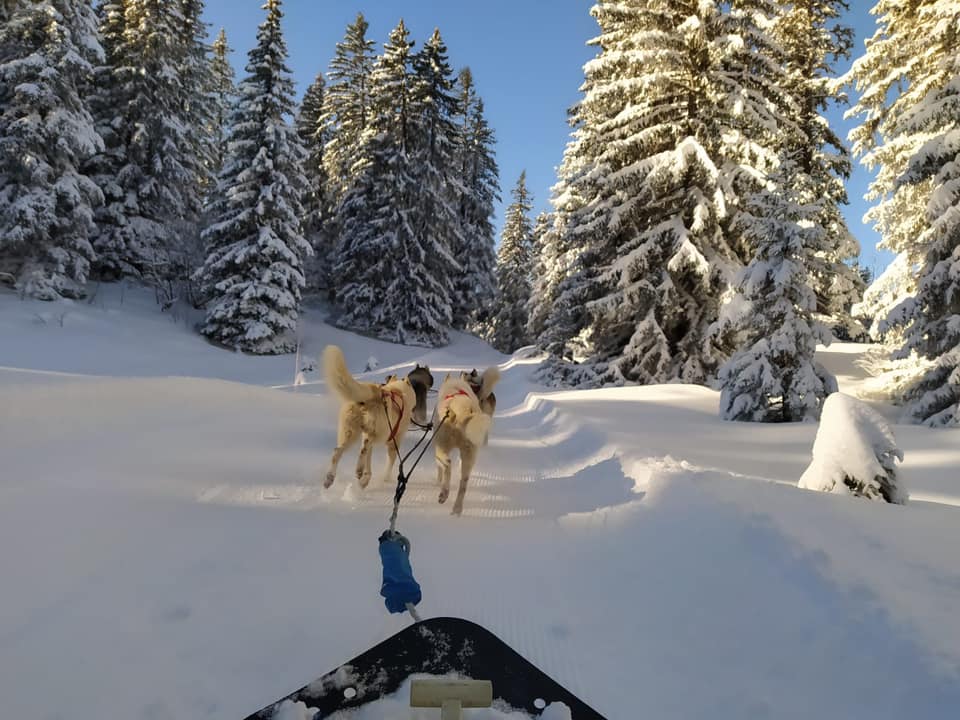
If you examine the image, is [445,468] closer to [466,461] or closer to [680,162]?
[466,461]

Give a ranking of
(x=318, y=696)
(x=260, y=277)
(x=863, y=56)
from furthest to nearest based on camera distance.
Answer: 1. (x=260, y=277)
2. (x=863, y=56)
3. (x=318, y=696)

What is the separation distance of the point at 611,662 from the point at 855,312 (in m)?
15.3

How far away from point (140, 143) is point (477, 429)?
23.9 meters

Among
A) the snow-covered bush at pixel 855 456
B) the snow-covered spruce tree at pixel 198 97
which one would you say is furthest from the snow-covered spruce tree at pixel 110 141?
the snow-covered bush at pixel 855 456

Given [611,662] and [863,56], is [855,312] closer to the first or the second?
[863,56]

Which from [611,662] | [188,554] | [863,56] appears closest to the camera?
[611,662]

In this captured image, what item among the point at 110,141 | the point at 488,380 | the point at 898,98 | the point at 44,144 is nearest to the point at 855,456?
the point at 488,380

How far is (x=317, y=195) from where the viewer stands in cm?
3141

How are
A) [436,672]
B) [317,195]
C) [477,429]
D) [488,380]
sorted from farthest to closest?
1. [317,195]
2. [488,380]
3. [477,429]
4. [436,672]

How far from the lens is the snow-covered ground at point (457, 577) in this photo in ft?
6.14

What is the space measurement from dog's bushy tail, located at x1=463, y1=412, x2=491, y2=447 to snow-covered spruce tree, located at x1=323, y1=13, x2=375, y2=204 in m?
26.5

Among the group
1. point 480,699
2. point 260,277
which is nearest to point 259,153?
point 260,277

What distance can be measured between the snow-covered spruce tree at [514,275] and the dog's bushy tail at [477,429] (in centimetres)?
3737

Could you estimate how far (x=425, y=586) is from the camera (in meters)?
2.76
